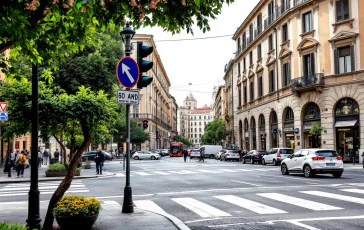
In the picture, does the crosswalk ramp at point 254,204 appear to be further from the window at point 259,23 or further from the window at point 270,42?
the window at point 259,23

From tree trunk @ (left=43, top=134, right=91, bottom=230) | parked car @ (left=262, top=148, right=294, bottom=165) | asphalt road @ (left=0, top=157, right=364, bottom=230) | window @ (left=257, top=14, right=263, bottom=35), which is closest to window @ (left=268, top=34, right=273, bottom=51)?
window @ (left=257, top=14, right=263, bottom=35)

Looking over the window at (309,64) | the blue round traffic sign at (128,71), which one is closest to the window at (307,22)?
the window at (309,64)

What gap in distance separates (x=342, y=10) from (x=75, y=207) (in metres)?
32.8

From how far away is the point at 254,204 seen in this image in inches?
A: 427

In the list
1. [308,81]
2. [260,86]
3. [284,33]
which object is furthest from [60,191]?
[260,86]

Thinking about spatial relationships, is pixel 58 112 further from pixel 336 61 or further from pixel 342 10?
pixel 342 10

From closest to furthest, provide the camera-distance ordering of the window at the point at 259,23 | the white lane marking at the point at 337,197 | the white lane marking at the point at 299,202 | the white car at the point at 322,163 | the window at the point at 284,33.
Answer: the white lane marking at the point at 299,202 → the white lane marking at the point at 337,197 → the white car at the point at 322,163 → the window at the point at 284,33 → the window at the point at 259,23

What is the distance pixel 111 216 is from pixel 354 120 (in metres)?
28.7

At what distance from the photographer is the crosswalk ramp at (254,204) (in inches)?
384

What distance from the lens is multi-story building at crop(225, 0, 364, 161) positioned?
32.7 metres

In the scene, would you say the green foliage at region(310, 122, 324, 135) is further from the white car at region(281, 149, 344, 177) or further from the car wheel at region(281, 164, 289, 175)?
the white car at region(281, 149, 344, 177)

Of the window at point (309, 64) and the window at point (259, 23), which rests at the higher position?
the window at point (259, 23)

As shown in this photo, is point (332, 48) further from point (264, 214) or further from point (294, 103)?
point (264, 214)

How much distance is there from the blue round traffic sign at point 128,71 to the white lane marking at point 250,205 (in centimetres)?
451
